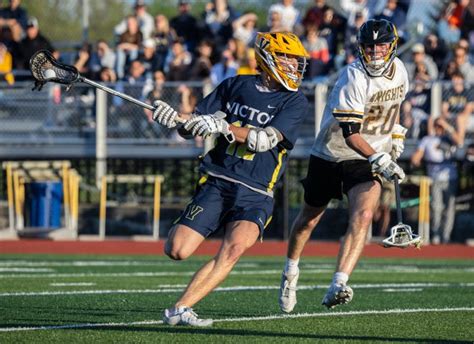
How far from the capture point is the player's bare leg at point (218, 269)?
7.16 m

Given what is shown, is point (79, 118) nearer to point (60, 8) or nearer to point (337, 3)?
point (337, 3)

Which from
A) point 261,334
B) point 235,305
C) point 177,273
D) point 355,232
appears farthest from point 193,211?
point 177,273

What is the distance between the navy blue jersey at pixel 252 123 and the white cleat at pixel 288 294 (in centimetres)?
114

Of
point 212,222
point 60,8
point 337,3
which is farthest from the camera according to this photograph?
point 60,8

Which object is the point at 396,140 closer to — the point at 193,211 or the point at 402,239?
the point at 402,239

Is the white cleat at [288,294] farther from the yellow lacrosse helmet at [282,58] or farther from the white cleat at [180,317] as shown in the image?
the yellow lacrosse helmet at [282,58]

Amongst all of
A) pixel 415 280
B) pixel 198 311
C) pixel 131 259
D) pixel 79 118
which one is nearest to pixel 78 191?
pixel 79 118

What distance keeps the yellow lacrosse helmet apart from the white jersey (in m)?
0.68

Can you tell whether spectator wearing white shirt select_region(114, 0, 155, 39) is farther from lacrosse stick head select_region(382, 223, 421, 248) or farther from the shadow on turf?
the shadow on turf

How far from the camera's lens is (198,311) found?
8500mm

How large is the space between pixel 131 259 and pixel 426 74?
6670mm

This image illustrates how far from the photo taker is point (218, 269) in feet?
23.6

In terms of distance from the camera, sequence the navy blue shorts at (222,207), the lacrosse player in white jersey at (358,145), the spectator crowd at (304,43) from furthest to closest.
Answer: the spectator crowd at (304,43)
the lacrosse player in white jersey at (358,145)
the navy blue shorts at (222,207)

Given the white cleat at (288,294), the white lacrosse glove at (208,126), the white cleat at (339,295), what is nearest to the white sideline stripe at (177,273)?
the white cleat at (288,294)
